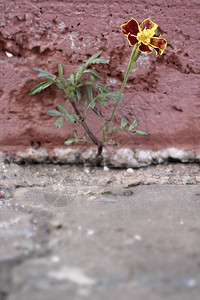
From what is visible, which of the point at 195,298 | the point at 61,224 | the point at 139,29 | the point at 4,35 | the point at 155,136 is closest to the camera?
the point at 195,298

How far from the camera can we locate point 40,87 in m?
1.75

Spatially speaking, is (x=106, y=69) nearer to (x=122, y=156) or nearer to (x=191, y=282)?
(x=122, y=156)

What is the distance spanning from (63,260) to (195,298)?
337 mm

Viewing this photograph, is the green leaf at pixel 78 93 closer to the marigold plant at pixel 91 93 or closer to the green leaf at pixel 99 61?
the marigold plant at pixel 91 93

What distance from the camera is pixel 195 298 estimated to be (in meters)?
0.87

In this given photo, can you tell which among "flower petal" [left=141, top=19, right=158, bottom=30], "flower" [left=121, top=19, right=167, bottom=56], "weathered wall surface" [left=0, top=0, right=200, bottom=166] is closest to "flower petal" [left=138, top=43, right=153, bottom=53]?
"flower" [left=121, top=19, right=167, bottom=56]

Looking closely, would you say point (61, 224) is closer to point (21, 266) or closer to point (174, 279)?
point (21, 266)

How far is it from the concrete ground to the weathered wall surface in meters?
0.14

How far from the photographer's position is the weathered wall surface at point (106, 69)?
175cm

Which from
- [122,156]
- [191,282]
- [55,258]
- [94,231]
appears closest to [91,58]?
[122,156]

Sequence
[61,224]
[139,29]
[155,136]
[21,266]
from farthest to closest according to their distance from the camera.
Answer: [155,136] → [139,29] → [61,224] → [21,266]

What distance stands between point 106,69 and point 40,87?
0.31 metres

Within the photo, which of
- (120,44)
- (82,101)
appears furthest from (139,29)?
(82,101)

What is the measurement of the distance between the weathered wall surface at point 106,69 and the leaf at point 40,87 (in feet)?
0.12
